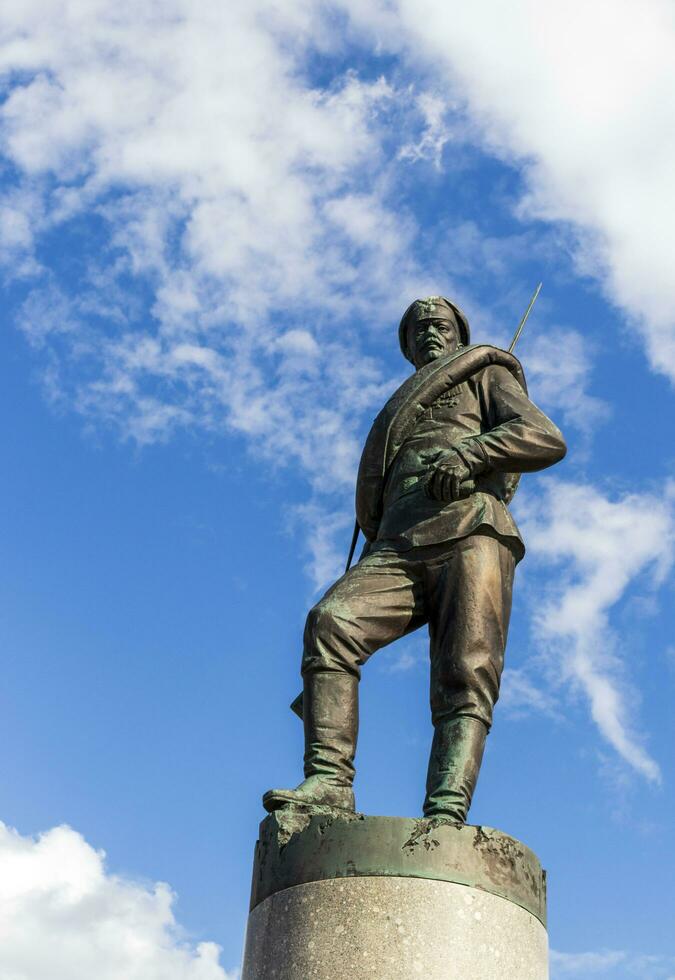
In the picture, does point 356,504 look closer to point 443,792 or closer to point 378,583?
point 378,583

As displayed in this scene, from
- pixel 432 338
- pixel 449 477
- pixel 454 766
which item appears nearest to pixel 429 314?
pixel 432 338

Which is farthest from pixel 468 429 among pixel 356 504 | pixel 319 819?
pixel 319 819

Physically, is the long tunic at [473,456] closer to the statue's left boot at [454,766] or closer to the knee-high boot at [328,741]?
the knee-high boot at [328,741]

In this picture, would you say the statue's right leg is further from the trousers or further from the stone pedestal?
the stone pedestal

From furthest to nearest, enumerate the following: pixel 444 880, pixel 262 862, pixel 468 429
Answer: pixel 468 429, pixel 262 862, pixel 444 880

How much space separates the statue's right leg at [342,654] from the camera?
6.38 meters

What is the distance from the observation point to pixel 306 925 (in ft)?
18.7

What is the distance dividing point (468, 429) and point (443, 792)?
2297 mm

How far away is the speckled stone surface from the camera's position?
18.0 ft

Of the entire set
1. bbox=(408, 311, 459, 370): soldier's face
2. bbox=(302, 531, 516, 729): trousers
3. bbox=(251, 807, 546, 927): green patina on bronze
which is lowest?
bbox=(251, 807, 546, 927): green patina on bronze

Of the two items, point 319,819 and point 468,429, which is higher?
point 468,429

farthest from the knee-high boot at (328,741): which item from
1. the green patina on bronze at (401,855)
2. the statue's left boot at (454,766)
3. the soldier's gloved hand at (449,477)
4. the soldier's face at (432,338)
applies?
the soldier's face at (432,338)

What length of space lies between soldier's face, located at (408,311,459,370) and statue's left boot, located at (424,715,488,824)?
2649 mm

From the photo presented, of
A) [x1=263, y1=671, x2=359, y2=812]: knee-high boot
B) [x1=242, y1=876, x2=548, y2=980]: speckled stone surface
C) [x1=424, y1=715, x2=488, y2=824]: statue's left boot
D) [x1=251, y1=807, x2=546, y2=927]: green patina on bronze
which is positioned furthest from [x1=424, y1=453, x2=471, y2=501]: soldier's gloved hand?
[x1=242, y1=876, x2=548, y2=980]: speckled stone surface
